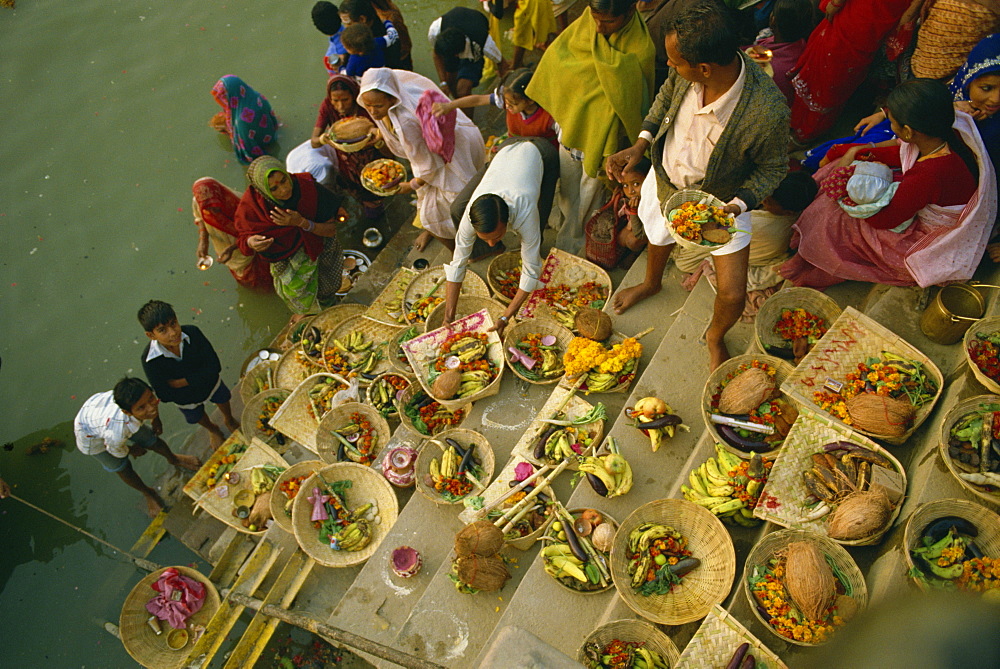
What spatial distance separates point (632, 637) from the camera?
11.2 ft

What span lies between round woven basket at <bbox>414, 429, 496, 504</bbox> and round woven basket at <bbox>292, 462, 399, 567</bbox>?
1.51ft

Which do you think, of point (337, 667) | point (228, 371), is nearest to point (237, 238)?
point (228, 371)

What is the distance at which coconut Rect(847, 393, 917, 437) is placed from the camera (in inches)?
134

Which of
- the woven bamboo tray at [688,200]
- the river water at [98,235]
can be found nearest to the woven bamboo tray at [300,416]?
the river water at [98,235]

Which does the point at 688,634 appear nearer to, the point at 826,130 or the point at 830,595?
the point at 830,595

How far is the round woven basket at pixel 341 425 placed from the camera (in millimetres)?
5301

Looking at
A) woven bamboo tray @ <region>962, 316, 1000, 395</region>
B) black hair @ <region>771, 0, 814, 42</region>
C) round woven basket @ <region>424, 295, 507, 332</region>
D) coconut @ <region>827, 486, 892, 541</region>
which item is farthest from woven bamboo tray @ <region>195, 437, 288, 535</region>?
black hair @ <region>771, 0, 814, 42</region>

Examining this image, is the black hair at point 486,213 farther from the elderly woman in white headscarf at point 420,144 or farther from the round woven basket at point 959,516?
the round woven basket at point 959,516

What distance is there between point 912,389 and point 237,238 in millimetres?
5960

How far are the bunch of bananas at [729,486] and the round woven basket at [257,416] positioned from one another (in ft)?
12.9

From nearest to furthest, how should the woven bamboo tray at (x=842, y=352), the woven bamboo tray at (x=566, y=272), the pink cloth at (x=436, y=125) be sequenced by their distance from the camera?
the woven bamboo tray at (x=842, y=352)
the woven bamboo tray at (x=566, y=272)
the pink cloth at (x=436, y=125)

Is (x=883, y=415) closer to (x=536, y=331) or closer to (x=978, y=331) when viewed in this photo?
(x=978, y=331)

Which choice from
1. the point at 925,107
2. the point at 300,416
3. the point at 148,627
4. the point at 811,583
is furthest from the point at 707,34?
the point at 148,627

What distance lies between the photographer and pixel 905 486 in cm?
325
